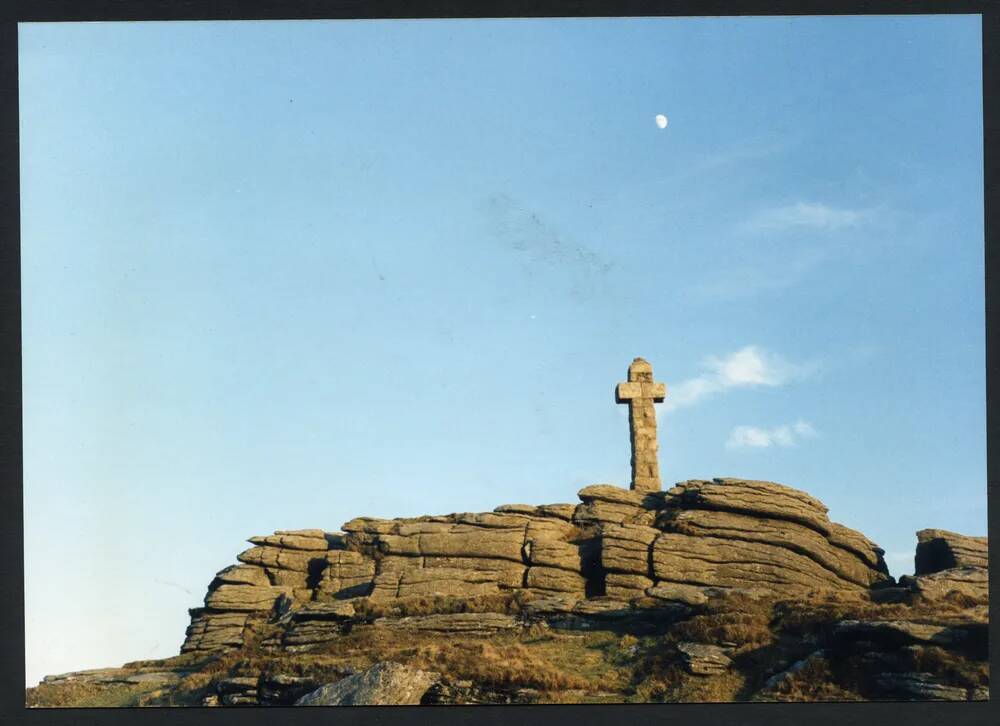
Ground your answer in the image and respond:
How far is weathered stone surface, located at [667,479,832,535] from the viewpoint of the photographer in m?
44.0

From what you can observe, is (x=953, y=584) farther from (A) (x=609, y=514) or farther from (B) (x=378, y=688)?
(B) (x=378, y=688)

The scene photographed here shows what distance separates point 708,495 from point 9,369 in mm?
24797

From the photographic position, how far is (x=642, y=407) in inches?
1789

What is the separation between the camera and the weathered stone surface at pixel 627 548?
42.3 m

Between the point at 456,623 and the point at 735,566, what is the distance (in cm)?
983

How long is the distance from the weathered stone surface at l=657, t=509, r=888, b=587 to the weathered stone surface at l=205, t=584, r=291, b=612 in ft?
47.1

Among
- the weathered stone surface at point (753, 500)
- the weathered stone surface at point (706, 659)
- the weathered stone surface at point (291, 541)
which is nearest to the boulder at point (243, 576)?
the weathered stone surface at point (291, 541)

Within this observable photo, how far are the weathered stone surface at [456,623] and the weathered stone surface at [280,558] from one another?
6.50 m

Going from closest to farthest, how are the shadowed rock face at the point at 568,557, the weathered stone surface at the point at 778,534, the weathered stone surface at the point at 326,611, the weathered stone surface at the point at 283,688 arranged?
the weathered stone surface at the point at 283,688 → the weathered stone surface at the point at 326,611 → the shadowed rock face at the point at 568,557 → the weathered stone surface at the point at 778,534

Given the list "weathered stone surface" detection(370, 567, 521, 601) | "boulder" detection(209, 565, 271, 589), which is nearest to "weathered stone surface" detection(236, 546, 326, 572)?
"boulder" detection(209, 565, 271, 589)

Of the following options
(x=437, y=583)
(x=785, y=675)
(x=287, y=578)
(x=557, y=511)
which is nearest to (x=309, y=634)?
(x=437, y=583)

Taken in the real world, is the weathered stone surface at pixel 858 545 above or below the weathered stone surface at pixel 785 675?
above

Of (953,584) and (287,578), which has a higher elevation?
(287,578)

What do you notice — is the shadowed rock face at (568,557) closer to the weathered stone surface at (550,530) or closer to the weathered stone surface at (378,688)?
the weathered stone surface at (550,530)
